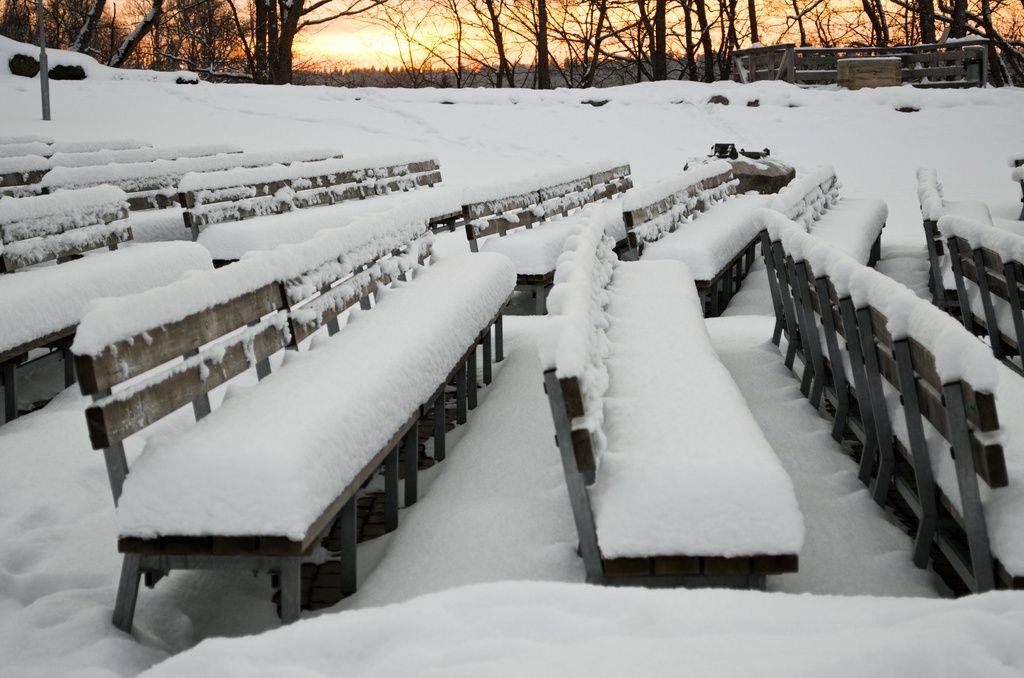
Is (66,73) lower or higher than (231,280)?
higher

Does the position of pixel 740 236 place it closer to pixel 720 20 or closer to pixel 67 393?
pixel 67 393

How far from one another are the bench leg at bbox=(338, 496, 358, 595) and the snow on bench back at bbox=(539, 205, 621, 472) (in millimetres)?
813

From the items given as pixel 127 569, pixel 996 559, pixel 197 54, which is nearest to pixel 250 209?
pixel 127 569

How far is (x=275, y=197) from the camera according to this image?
8289mm

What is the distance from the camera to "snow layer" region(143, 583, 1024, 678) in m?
1.91

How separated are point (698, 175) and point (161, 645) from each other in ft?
24.8

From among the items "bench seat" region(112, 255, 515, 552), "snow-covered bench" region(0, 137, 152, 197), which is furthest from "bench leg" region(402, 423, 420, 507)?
"snow-covered bench" region(0, 137, 152, 197)

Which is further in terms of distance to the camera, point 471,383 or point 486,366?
point 486,366

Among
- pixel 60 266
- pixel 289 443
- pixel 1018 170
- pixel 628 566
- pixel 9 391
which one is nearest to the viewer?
pixel 628 566

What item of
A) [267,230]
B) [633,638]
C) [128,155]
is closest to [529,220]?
[267,230]

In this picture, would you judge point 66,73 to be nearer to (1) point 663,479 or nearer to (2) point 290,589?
(2) point 290,589

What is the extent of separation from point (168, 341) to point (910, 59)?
23.5 m

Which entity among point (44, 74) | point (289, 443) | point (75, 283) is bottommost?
point (289, 443)

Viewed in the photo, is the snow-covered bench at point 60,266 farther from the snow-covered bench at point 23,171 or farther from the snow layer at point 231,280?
the snow-covered bench at point 23,171
